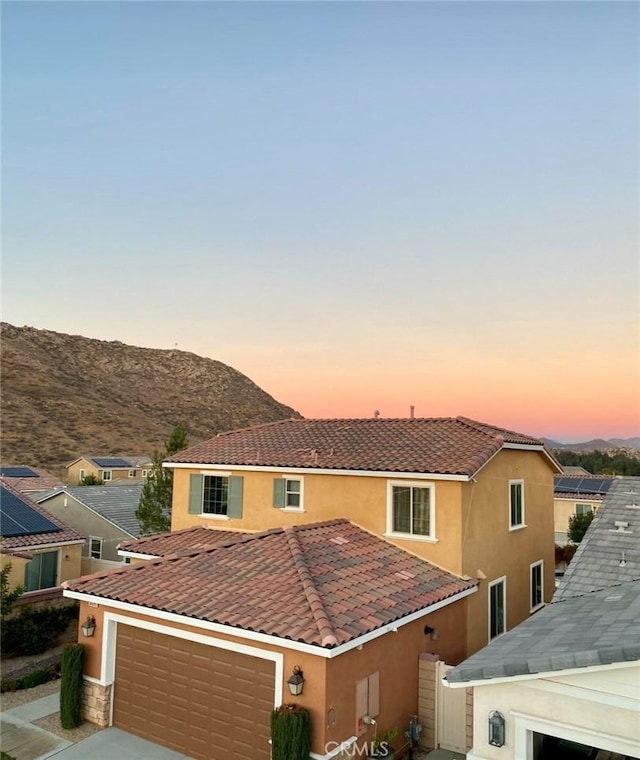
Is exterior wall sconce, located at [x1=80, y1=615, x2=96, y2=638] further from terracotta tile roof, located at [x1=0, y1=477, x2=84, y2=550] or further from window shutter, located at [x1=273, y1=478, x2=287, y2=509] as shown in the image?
terracotta tile roof, located at [x1=0, y1=477, x2=84, y2=550]

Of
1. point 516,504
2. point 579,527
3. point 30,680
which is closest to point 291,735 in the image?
point 30,680

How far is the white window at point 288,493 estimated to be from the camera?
17.9 meters

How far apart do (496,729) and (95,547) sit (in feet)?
78.0

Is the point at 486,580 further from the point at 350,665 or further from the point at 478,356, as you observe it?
the point at 478,356

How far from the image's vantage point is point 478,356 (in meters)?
29.8

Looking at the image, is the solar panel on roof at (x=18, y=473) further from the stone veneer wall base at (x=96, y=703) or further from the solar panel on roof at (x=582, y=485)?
the solar panel on roof at (x=582, y=485)

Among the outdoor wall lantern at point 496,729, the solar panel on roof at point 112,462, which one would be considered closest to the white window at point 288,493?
the outdoor wall lantern at point 496,729

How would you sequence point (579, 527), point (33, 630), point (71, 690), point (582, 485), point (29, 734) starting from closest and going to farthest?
point (29, 734), point (71, 690), point (33, 630), point (579, 527), point (582, 485)

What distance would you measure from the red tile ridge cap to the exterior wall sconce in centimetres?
Answer: 502

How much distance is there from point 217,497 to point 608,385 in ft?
67.3

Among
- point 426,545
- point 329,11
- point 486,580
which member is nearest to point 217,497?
point 426,545

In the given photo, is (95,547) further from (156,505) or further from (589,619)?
(589,619)

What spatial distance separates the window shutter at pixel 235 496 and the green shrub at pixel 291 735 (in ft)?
32.9

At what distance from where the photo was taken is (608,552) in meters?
13.2
